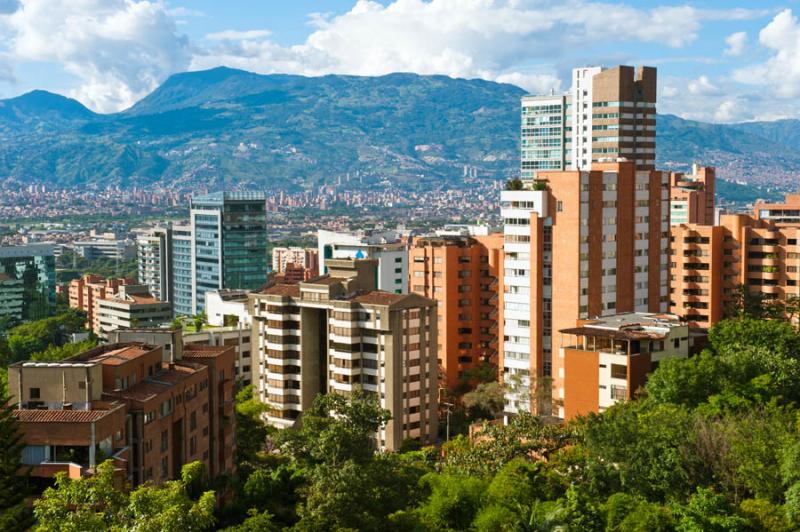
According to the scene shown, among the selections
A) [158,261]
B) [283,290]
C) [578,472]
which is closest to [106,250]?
[158,261]

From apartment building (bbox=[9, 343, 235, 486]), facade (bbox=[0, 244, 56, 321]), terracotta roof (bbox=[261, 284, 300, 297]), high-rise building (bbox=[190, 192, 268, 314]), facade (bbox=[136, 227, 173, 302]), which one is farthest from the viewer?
facade (bbox=[136, 227, 173, 302])

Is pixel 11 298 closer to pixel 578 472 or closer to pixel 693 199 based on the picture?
pixel 693 199

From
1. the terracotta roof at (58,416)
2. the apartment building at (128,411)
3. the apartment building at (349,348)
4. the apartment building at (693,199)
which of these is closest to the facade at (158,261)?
the apartment building at (693,199)

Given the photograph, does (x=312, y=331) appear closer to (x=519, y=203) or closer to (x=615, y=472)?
(x=519, y=203)

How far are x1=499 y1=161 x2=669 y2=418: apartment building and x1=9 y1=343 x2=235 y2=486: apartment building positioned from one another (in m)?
15.9

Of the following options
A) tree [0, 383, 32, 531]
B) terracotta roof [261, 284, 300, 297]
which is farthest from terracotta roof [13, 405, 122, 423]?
terracotta roof [261, 284, 300, 297]

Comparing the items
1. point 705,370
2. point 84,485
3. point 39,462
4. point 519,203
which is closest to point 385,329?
point 519,203

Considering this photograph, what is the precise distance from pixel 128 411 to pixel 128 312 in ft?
194

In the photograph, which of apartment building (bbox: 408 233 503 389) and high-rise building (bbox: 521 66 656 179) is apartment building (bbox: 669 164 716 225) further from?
apartment building (bbox: 408 233 503 389)

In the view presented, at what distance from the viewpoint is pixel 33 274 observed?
10206 cm

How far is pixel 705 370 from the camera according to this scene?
117 ft

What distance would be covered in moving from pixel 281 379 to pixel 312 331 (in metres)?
2.40

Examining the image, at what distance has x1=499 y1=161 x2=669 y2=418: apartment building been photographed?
48219 millimetres

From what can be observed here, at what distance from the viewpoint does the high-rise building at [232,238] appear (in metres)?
101
